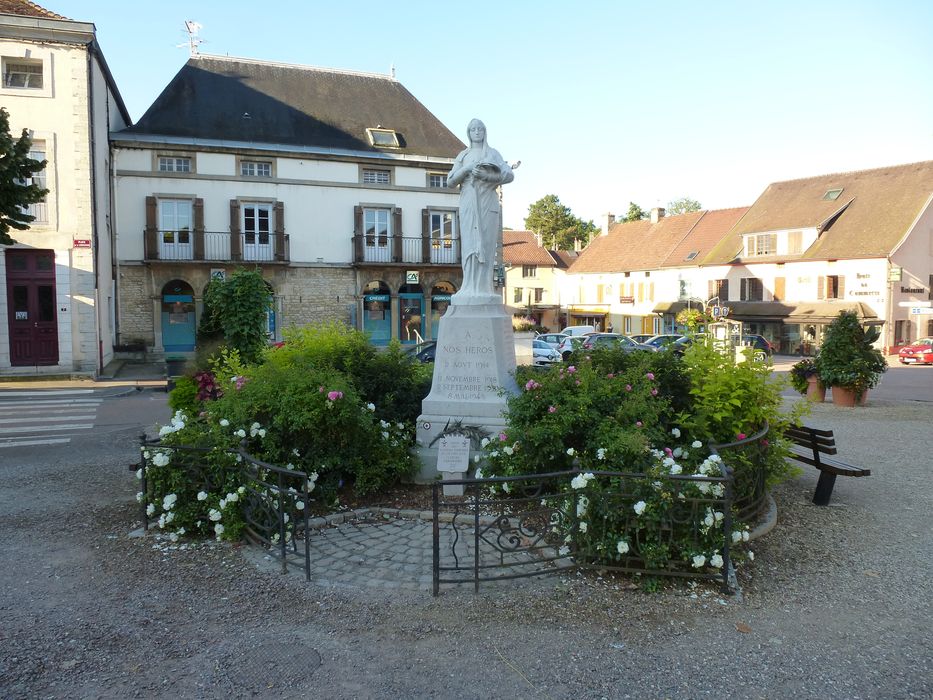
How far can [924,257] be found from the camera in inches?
1348

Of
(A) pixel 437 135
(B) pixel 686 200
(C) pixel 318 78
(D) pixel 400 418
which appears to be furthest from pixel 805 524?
(B) pixel 686 200

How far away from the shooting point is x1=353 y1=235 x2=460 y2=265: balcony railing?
1184 inches

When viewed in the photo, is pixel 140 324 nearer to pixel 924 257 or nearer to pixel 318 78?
pixel 318 78

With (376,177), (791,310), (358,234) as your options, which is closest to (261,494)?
(358,234)

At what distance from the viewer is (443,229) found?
103 ft

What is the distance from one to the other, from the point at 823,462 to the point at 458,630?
4900 mm

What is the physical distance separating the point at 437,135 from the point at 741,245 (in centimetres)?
1957

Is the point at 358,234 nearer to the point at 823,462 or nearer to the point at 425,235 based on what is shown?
the point at 425,235

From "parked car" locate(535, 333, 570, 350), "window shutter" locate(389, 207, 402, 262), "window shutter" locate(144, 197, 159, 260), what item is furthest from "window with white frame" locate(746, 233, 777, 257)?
"window shutter" locate(144, 197, 159, 260)

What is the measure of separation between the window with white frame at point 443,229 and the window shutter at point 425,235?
0.25 metres

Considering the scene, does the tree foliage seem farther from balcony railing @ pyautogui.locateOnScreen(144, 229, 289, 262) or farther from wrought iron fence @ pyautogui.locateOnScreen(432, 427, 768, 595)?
wrought iron fence @ pyautogui.locateOnScreen(432, 427, 768, 595)

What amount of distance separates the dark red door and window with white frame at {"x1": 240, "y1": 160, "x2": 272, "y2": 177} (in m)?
9.81

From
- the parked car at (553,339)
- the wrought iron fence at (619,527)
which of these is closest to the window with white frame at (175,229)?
the parked car at (553,339)

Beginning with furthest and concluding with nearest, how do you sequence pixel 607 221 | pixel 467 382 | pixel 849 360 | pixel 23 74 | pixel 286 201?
pixel 607 221, pixel 286 201, pixel 23 74, pixel 849 360, pixel 467 382
